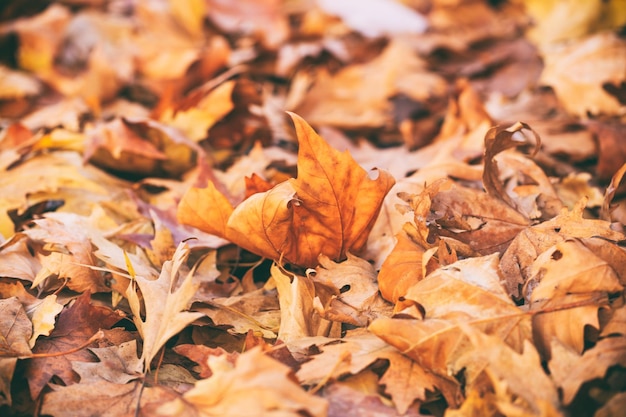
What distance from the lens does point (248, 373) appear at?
88 centimetres

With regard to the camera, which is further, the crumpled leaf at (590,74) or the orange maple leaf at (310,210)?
the crumpled leaf at (590,74)

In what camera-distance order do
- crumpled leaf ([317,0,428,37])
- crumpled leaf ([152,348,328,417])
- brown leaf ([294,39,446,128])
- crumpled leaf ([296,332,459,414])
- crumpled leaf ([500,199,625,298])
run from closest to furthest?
crumpled leaf ([152,348,328,417]) < crumpled leaf ([296,332,459,414]) < crumpled leaf ([500,199,625,298]) < brown leaf ([294,39,446,128]) < crumpled leaf ([317,0,428,37])

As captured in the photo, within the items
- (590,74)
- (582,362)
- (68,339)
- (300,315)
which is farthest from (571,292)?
(590,74)

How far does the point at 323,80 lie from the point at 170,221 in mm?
1237

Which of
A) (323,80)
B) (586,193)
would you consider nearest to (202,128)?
(323,80)

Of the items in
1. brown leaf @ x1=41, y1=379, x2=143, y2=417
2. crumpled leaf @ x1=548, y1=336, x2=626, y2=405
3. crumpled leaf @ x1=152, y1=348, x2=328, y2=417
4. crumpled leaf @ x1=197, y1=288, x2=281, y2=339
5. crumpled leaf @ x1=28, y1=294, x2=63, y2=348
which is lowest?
crumpled leaf @ x1=197, y1=288, x2=281, y2=339

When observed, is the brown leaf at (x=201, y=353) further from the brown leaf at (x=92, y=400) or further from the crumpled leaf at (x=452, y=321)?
the crumpled leaf at (x=452, y=321)

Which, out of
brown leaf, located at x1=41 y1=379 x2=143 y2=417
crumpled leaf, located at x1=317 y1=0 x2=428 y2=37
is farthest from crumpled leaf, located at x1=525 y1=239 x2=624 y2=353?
crumpled leaf, located at x1=317 y1=0 x2=428 y2=37

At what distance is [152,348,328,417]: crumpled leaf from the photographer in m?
0.86

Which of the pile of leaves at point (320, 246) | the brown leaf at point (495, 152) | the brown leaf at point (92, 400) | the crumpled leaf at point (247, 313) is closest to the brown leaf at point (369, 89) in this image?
the pile of leaves at point (320, 246)

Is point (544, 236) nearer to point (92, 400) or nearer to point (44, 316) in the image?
point (92, 400)

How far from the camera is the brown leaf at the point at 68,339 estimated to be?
1.09 m

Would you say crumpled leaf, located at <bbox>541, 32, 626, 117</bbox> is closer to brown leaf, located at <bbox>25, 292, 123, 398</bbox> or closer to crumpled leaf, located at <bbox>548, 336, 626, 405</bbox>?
crumpled leaf, located at <bbox>548, 336, 626, 405</bbox>

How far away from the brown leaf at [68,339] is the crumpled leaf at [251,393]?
1.16ft
